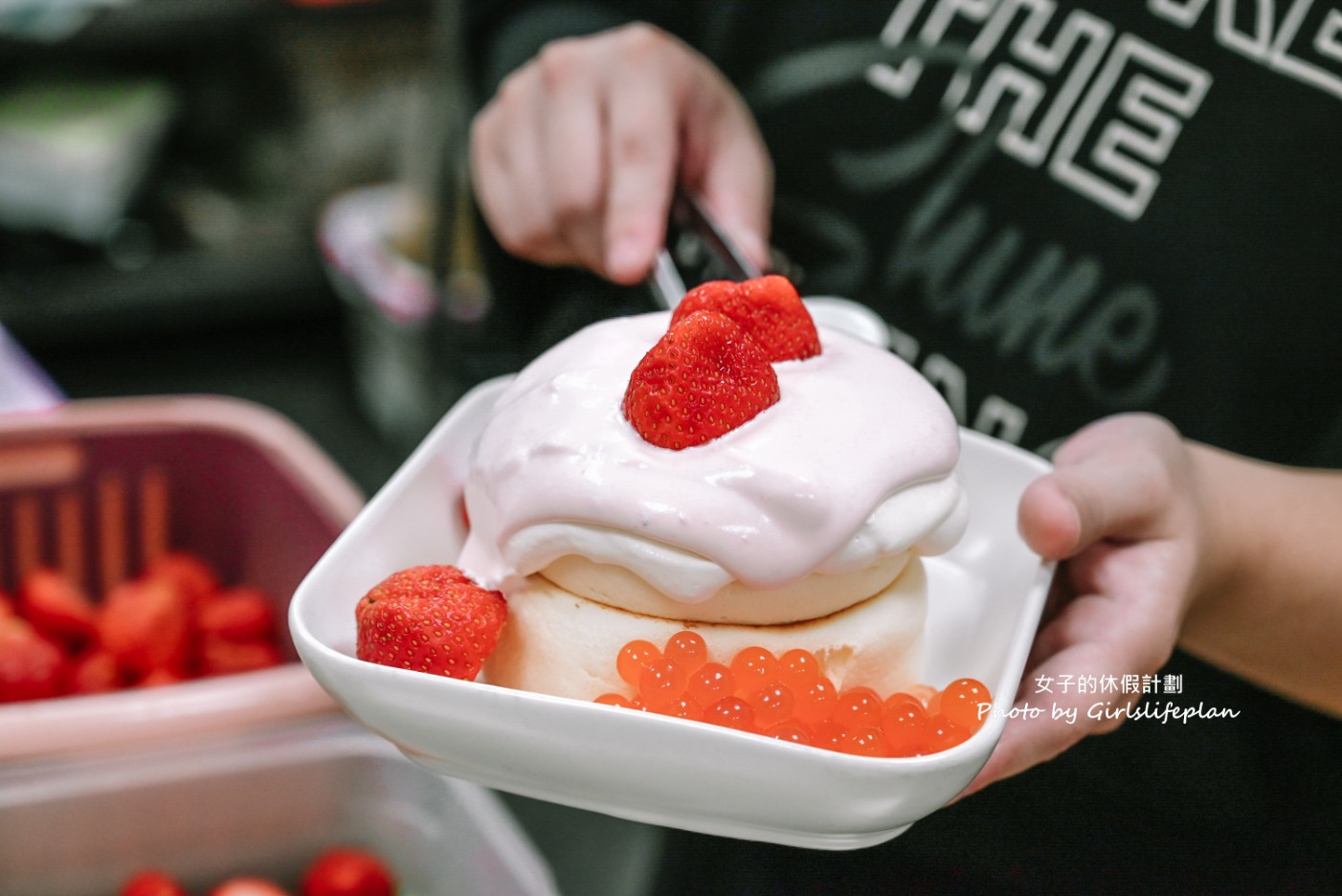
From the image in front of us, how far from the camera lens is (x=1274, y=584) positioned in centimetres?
99

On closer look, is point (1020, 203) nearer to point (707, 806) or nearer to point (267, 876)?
point (707, 806)

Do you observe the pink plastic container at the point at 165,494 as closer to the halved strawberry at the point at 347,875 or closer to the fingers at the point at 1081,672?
the halved strawberry at the point at 347,875

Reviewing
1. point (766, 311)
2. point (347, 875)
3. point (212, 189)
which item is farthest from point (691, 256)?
point (212, 189)

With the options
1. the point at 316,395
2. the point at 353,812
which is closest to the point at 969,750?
the point at 353,812

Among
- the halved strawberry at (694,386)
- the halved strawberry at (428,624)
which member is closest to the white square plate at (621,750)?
the halved strawberry at (428,624)

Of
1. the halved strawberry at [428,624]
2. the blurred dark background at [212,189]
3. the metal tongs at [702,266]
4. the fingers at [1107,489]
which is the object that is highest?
the fingers at [1107,489]

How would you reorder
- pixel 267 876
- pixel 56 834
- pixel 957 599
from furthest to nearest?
pixel 267 876
pixel 56 834
pixel 957 599

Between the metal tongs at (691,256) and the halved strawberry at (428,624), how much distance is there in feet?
1.07

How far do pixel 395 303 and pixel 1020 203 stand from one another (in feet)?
4.65

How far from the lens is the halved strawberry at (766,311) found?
2.44ft

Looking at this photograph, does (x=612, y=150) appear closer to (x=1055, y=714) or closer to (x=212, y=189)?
(x=1055, y=714)

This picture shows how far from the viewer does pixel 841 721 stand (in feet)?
2.20

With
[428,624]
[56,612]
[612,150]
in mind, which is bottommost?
[56,612]

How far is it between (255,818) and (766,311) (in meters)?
0.81
